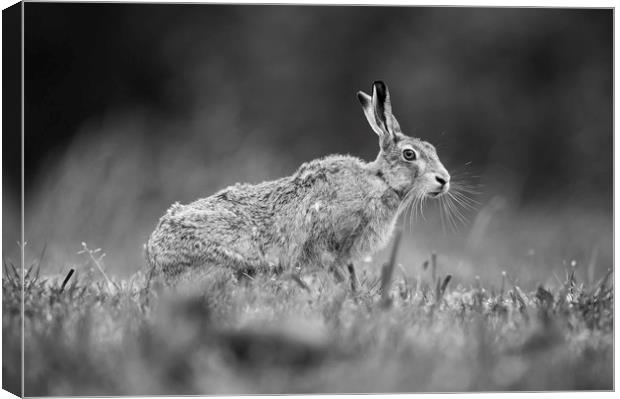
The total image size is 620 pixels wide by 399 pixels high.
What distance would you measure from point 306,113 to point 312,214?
4.41 meters

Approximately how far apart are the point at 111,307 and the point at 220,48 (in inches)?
147

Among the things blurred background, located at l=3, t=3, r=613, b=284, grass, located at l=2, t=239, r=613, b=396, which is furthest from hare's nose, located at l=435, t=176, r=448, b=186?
grass, located at l=2, t=239, r=613, b=396

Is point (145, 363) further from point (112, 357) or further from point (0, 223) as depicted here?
point (0, 223)

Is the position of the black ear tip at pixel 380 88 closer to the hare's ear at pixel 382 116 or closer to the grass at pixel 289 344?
the hare's ear at pixel 382 116

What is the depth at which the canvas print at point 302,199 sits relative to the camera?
524 centimetres

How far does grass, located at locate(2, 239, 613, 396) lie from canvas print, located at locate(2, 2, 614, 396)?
0.02 meters

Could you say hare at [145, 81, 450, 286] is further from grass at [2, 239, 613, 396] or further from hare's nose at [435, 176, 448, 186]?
grass at [2, 239, 613, 396]

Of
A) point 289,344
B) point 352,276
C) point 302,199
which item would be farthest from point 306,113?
point 289,344

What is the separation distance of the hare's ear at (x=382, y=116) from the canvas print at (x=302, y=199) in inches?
0.8

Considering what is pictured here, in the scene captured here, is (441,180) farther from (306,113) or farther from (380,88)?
(306,113)

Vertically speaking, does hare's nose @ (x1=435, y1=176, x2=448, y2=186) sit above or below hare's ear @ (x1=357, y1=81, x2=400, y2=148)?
below

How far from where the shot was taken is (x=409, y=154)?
764 cm

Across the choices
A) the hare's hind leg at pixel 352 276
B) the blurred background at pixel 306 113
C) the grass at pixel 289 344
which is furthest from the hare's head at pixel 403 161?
the grass at pixel 289 344

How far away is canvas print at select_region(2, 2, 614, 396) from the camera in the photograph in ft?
17.2
